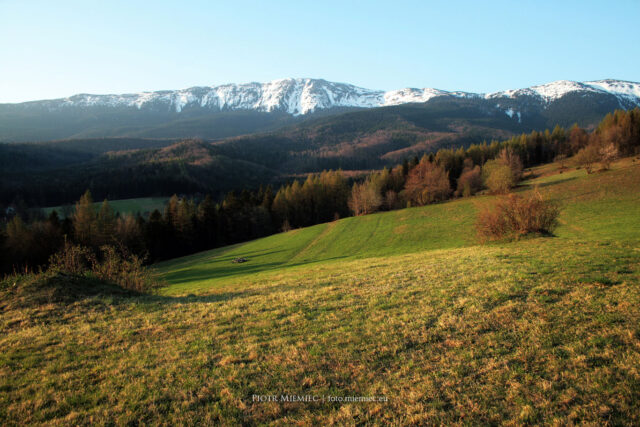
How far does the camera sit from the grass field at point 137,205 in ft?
344

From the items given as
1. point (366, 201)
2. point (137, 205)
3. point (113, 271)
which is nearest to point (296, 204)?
point (366, 201)

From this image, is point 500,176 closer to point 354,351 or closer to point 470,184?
point 470,184

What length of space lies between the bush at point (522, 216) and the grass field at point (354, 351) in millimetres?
8083

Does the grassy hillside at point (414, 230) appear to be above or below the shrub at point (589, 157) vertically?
below

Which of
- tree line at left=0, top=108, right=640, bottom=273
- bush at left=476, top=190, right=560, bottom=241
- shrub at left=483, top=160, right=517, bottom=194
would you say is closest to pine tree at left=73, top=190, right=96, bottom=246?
tree line at left=0, top=108, right=640, bottom=273

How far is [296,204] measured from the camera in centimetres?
→ 8775

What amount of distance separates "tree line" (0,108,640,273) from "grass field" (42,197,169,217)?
87.1ft

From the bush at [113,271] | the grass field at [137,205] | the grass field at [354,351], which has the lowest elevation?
the grass field at [137,205]

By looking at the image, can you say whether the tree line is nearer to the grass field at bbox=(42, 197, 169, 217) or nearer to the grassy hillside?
the grassy hillside

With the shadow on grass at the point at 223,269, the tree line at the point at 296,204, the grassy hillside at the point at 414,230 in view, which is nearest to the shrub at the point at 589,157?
the tree line at the point at 296,204

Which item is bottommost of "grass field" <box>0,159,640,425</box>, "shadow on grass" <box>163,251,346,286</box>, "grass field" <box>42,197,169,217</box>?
"shadow on grass" <box>163,251,346,286</box>

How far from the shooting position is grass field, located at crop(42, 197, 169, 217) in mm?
104838

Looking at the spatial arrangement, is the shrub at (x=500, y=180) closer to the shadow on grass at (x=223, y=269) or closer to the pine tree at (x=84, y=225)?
the shadow on grass at (x=223, y=269)

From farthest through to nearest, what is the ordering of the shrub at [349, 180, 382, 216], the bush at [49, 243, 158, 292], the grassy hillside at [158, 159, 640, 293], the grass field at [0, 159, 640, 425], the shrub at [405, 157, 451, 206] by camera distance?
the shrub at [349, 180, 382, 216], the shrub at [405, 157, 451, 206], the grassy hillside at [158, 159, 640, 293], the bush at [49, 243, 158, 292], the grass field at [0, 159, 640, 425]
